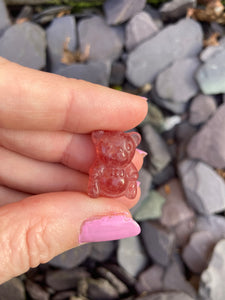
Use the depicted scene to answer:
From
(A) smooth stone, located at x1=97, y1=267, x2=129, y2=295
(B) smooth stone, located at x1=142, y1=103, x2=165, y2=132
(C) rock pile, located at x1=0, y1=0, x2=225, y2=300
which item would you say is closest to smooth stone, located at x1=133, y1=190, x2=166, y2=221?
(C) rock pile, located at x1=0, y1=0, x2=225, y2=300

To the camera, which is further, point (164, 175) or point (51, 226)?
point (164, 175)

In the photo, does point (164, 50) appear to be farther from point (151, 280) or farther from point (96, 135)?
point (151, 280)

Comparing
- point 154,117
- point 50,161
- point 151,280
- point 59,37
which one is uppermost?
point 59,37

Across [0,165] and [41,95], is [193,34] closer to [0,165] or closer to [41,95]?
Result: [41,95]

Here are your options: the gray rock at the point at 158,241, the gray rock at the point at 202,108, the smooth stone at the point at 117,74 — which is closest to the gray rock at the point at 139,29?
the smooth stone at the point at 117,74

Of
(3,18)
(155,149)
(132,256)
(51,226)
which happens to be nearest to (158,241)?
(132,256)

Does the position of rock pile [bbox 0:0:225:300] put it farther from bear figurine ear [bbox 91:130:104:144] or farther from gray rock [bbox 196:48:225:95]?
bear figurine ear [bbox 91:130:104:144]
